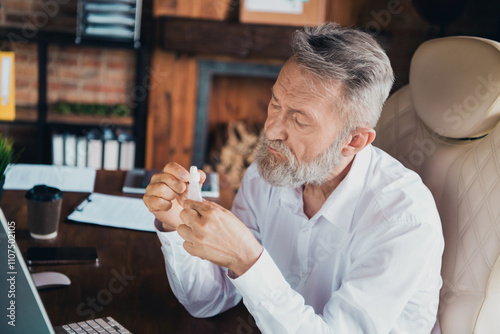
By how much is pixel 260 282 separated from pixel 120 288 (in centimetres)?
37

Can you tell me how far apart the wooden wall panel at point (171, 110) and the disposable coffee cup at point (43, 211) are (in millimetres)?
1902

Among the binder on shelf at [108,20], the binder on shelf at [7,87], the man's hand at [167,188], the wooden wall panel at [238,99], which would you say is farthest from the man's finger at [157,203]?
the wooden wall panel at [238,99]

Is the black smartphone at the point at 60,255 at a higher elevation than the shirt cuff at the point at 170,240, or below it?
below

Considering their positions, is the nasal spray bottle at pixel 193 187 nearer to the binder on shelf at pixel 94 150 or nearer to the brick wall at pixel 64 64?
the binder on shelf at pixel 94 150

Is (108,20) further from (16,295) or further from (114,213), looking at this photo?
(16,295)

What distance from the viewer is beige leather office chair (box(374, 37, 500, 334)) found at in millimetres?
1105

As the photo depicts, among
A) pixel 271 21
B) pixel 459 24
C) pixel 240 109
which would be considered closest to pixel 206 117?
pixel 240 109

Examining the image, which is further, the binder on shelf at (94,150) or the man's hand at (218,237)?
the binder on shelf at (94,150)

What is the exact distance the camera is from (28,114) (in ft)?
10.4

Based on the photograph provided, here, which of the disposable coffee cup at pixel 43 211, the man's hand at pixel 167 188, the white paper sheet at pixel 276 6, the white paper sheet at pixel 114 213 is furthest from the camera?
the white paper sheet at pixel 276 6

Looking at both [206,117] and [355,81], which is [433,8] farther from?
[355,81]

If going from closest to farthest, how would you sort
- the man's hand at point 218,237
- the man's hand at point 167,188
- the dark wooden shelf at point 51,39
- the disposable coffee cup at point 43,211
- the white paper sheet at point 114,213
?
the man's hand at point 218,237, the man's hand at point 167,188, the disposable coffee cup at point 43,211, the white paper sheet at point 114,213, the dark wooden shelf at point 51,39

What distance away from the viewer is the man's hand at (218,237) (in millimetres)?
→ 956

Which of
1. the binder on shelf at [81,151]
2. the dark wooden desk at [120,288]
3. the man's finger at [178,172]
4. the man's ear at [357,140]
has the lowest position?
the binder on shelf at [81,151]
